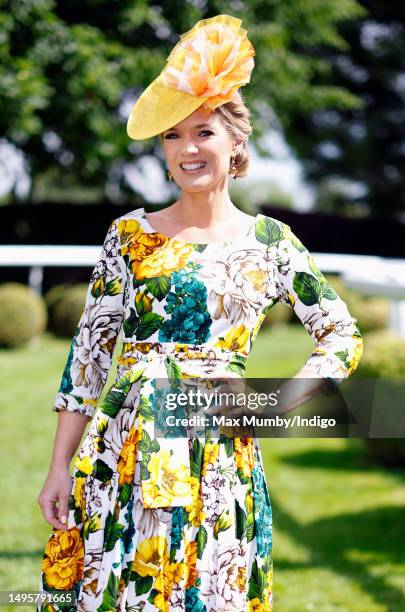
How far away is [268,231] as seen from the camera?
1.89 meters

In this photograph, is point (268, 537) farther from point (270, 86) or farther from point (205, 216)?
point (270, 86)

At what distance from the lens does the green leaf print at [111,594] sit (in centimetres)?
173

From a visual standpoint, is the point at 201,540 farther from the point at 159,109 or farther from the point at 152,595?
the point at 159,109

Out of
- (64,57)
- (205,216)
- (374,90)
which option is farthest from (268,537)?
(374,90)

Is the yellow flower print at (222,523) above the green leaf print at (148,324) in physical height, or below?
below

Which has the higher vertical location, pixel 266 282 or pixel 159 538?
pixel 266 282

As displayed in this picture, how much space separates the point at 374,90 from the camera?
22.6 meters

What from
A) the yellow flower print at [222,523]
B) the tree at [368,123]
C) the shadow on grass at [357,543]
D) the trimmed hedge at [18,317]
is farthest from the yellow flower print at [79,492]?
the tree at [368,123]

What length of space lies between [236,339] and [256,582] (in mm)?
537

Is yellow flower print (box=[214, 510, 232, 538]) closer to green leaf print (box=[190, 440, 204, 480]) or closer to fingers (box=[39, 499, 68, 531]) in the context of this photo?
green leaf print (box=[190, 440, 204, 480])

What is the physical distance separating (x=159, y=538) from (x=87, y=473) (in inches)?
9.0

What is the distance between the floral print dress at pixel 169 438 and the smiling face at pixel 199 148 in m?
0.14

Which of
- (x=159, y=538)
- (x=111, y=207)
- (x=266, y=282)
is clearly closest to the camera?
(x=159, y=538)

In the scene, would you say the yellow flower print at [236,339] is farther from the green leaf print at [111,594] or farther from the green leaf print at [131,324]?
the green leaf print at [111,594]
